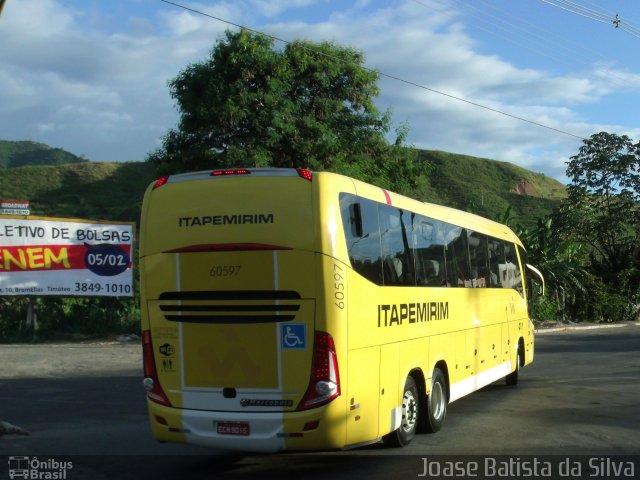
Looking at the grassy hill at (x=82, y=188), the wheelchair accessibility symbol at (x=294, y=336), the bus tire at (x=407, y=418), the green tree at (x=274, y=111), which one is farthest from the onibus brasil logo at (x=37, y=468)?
the grassy hill at (x=82, y=188)

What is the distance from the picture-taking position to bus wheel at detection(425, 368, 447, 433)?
966 cm

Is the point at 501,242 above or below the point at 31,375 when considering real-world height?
above

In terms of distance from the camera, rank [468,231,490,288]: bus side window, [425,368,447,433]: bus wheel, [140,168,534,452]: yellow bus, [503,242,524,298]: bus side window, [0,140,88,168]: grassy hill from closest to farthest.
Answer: [140,168,534,452]: yellow bus
[425,368,447,433]: bus wheel
[468,231,490,288]: bus side window
[503,242,524,298]: bus side window
[0,140,88,168]: grassy hill

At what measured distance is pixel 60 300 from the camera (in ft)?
81.4

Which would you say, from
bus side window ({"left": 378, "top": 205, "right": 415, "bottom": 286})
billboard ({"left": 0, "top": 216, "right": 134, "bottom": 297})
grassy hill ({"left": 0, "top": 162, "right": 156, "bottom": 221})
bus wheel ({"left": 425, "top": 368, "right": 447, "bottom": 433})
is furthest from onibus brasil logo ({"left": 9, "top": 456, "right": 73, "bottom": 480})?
grassy hill ({"left": 0, "top": 162, "right": 156, "bottom": 221})

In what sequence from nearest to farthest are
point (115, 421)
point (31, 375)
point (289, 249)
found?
1. point (289, 249)
2. point (115, 421)
3. point (31, 375)

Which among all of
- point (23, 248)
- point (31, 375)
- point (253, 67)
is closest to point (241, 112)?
point (253, 67)

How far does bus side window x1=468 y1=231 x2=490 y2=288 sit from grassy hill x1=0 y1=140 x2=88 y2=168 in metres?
109

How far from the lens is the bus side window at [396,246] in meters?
8.80

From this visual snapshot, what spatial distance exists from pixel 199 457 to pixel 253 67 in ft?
65.4

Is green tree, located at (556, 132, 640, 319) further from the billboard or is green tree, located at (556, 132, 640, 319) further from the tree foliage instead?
the billboard

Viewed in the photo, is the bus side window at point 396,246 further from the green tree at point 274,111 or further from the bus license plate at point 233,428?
the green tree at point 274,111

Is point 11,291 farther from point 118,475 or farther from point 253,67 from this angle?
point 118,475

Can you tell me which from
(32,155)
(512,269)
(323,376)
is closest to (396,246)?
(323,376)
